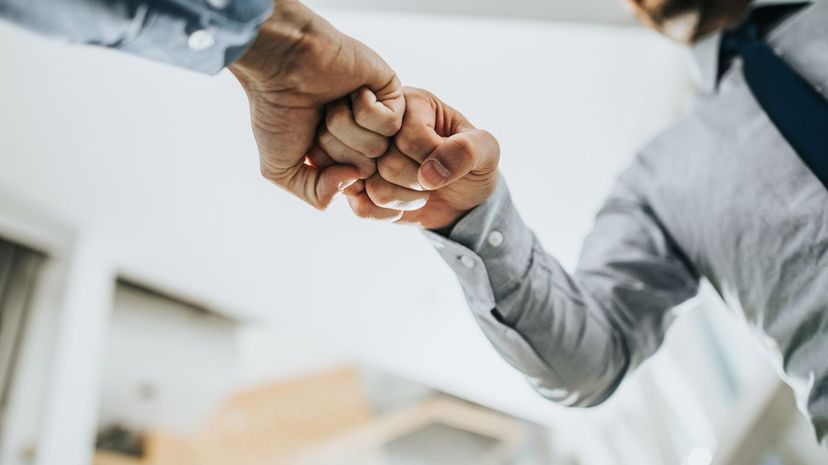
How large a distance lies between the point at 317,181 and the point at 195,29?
0.58 ft

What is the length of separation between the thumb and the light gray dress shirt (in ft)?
0.54

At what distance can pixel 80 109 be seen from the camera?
1.72 m

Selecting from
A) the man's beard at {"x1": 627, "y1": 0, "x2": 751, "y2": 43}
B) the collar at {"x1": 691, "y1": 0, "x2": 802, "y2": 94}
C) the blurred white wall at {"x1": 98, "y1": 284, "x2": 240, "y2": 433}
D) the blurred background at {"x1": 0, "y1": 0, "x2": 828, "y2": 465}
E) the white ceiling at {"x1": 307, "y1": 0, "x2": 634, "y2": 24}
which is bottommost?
the blurred white wall at {"x1": 98, "y1": 284, "x2": 240, "y2": 433}

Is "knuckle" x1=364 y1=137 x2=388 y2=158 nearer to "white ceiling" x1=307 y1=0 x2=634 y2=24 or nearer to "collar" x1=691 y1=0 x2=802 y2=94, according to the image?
"collar" x1=691 y1=0 x2=802 y2=94

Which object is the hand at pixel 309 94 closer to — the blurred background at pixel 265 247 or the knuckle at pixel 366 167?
the knuckle at pixel 366 167

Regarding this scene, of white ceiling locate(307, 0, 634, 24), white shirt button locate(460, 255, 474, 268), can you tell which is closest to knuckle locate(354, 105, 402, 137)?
white shirt button locate(460, 255, 474, 268)

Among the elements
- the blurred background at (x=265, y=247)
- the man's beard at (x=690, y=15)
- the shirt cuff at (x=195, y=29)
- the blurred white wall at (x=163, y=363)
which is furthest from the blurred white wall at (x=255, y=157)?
the shirt cuff at (x=195, y=29)

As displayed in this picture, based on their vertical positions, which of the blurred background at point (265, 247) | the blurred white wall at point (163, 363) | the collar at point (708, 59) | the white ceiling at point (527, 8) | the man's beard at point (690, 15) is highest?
the white ceiling at point (527, 8)

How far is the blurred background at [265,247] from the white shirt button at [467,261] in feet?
0.72

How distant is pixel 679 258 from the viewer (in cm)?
95

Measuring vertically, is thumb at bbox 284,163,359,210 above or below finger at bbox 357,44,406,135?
below

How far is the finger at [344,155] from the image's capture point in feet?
1.82

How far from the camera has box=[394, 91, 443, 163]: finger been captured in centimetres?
54

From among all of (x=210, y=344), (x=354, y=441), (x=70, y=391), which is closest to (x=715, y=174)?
(x=70, y=391)
